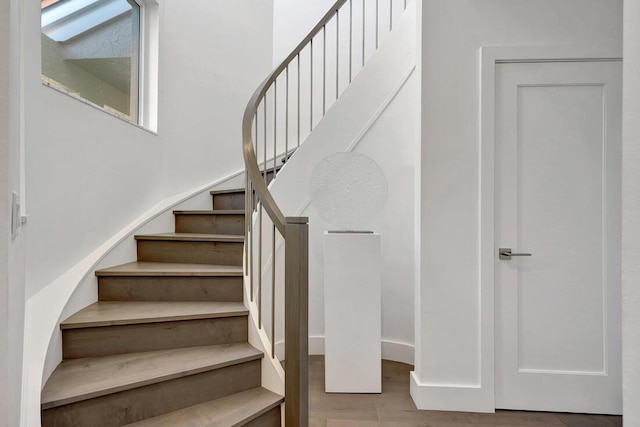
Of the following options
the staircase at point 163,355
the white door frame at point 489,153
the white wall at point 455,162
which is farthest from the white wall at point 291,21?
the staircase at point 163,355

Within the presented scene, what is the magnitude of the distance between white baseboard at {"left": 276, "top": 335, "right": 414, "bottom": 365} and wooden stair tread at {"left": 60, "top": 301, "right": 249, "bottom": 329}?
38.1 inches

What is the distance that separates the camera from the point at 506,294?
2230 millimetres

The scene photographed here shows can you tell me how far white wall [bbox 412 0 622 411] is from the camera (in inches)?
87.4

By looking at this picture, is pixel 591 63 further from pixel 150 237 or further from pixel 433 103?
pixel 150 237

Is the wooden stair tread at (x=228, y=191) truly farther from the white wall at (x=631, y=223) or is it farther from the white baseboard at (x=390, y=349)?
the white wall at (x=631, y=223)

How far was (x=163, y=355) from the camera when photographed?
6.04 feet

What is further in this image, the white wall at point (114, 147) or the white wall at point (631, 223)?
the white wall at point (114, 147)

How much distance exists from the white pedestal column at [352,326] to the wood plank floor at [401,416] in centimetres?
9

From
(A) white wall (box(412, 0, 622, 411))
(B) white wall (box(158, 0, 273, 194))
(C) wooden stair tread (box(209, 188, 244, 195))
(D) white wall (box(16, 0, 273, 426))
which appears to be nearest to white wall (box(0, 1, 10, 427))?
(D) white wall (box(16, 0, 273, 426))

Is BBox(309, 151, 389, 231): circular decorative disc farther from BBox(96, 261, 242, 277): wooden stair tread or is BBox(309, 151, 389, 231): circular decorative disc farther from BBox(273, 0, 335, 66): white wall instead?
BBox(273, 0, 335, 66): white wall

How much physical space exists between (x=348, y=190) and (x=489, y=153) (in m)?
0.89

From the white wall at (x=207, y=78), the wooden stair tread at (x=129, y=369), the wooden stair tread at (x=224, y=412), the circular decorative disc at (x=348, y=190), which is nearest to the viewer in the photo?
the wooden stair tread at (x=129, y=369)

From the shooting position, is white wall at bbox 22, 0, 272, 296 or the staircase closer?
the staircase

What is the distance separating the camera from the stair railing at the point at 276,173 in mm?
1783
